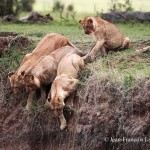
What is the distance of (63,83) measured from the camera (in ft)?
35.8

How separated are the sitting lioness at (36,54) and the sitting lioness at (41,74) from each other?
0.58ft

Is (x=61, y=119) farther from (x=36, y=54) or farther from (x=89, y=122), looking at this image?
(x=36, y=54)

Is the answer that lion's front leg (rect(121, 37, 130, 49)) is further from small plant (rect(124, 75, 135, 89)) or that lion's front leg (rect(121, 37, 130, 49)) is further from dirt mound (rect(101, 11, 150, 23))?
dirt mound (rect(101, 11, 150, 23))

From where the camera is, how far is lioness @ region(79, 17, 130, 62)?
12281 millimetres

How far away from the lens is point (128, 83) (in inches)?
401

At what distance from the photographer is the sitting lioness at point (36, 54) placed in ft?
38.2

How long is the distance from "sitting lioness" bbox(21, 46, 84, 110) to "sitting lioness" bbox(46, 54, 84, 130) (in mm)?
199

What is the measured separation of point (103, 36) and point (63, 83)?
193cm

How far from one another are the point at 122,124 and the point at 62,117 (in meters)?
1.28

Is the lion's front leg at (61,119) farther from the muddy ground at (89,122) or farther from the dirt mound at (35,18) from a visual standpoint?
the dirt mound at (35,18)

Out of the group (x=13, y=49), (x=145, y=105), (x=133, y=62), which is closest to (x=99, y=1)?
(x=13, y=49)

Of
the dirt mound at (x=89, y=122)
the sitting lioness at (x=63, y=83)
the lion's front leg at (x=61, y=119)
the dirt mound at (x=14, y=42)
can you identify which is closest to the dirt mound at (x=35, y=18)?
the dirt mound at (x=14, y=42)

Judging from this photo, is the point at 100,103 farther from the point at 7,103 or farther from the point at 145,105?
the point at 7,103

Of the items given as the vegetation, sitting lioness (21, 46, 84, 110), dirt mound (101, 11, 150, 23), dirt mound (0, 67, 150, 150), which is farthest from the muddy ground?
the vegetation
